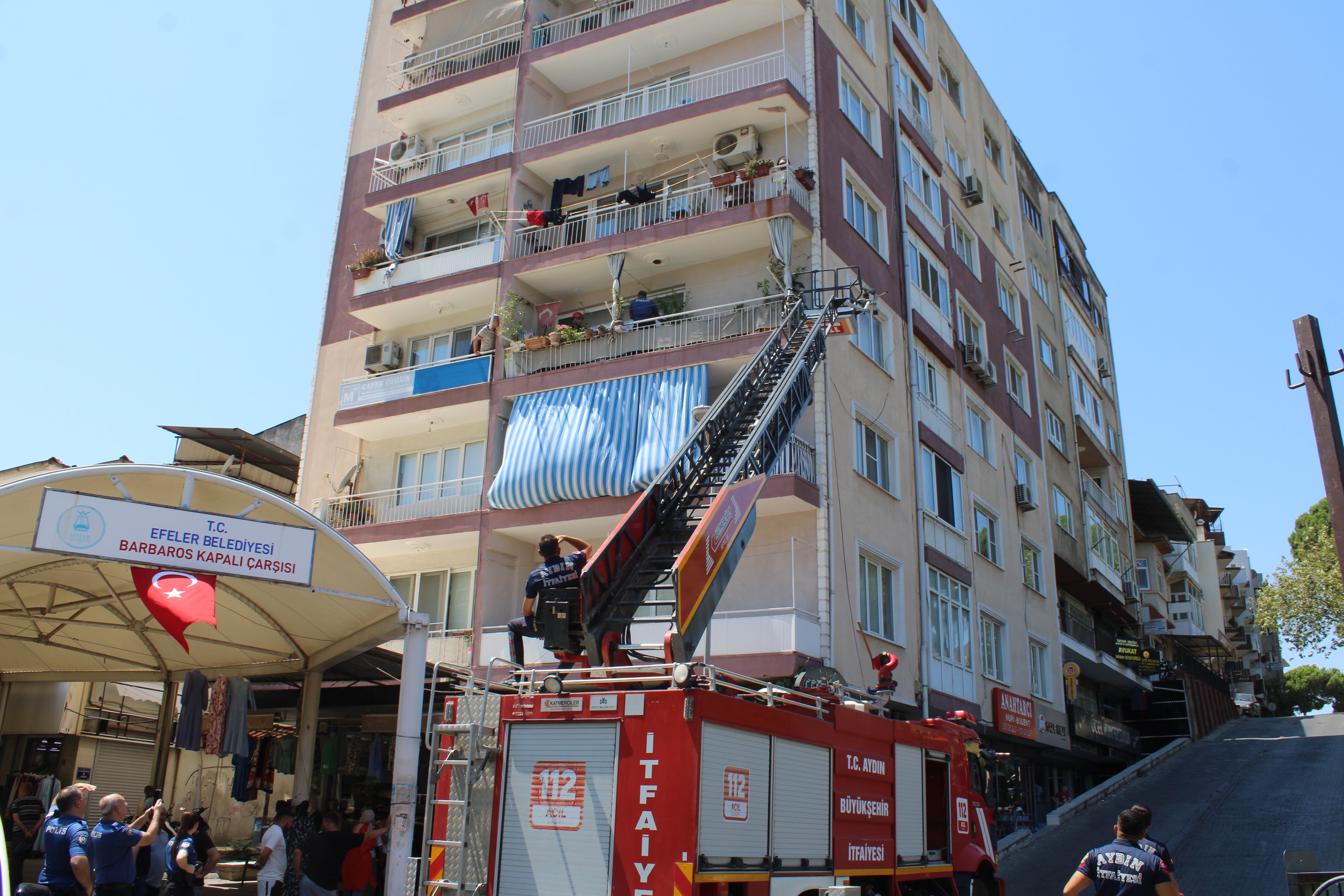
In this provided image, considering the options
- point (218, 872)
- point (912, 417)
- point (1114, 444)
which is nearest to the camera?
point (218, 872)

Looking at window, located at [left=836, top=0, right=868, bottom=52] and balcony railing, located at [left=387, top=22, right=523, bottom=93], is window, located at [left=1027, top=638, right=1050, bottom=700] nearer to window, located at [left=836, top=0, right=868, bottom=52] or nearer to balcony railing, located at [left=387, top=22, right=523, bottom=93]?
window, located at [left=836, top=0, right=868, bottom=52]

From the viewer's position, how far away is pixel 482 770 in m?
8.95

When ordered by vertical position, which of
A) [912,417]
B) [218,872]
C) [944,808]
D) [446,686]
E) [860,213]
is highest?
[860,213]

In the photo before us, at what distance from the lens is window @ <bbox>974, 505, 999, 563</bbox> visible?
28.3 meters

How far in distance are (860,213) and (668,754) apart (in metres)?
19.3

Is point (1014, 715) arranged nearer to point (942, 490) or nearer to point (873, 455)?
point (942, 490)

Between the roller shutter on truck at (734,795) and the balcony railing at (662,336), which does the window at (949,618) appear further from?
the roller shutter on truck at (734,795)

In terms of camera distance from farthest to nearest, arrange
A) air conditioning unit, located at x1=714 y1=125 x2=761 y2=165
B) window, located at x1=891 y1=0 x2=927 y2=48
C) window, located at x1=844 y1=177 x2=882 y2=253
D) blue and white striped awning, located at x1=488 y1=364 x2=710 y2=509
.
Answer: window, located at x1=891 y1=0 x2=927 y2=48, window, located at x1=844 y1=177 x2=882 y2=253, air conditioning unit, located at x1=714 y1=125 x2=761 y2=165, blue and white striped awning, located at x1=488 y1=364 x2=710 y2=509

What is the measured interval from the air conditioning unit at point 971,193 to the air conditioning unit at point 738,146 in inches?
436

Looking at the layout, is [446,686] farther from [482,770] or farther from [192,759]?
[482,770]

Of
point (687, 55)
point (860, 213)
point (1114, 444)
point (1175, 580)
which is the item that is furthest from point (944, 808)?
point (1175, 580)

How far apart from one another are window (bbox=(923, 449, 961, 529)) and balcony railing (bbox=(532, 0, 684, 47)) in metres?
13.2

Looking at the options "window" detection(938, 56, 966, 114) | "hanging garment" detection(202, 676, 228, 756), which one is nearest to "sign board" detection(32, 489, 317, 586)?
"hanging garment" detection(202, 676, 228, 756)

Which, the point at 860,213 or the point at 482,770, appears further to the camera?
the point at 860,213
